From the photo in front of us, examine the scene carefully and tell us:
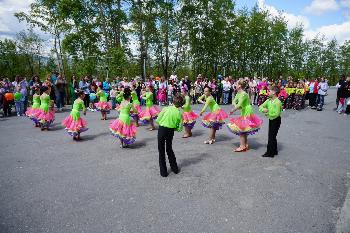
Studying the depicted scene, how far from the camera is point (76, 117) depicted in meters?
9.64

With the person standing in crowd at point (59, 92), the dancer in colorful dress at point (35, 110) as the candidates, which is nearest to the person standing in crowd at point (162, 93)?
the person standing in crowd at point (59, 92)

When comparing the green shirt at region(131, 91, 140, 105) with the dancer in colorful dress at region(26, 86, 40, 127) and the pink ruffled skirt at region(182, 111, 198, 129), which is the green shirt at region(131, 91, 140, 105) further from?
the dancer in colorful dress at region(26, 86, 40, 127)

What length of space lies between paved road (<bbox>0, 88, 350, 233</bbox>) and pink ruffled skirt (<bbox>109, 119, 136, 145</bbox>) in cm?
35

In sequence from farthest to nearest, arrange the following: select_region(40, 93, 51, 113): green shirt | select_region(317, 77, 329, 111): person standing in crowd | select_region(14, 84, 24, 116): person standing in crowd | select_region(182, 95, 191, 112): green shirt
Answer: select_region(317, 77, 329, 111): person standing in crowd, select_region(14, 84, 24, 116): person standing in crowd, select_region(40, 93, 51, 113): green shirt, select_region(182, 95, 191, 112): green shirt

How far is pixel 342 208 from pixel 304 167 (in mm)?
2063

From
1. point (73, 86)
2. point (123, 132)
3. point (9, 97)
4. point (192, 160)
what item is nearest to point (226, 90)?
point (73, 86)

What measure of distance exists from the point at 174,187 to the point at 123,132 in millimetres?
3190

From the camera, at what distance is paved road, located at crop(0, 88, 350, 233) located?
4316mm

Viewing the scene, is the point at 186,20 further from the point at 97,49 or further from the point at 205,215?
the point at 205,215

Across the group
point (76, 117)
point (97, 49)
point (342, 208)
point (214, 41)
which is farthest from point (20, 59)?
point (342, 208)

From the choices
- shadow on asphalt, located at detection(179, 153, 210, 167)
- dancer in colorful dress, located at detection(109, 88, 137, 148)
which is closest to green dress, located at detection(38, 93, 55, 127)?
dancer in colorful dress, located at detection(109, 88, 137, 148)

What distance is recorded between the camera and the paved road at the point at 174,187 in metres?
4.32

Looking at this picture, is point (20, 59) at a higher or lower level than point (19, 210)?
higher

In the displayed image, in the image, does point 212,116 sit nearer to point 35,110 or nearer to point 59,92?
point 35,110
